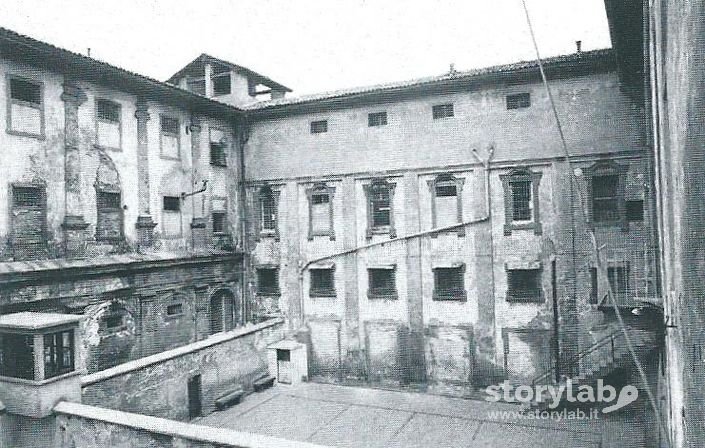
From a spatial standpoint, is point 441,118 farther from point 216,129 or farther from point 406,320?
point 216,129

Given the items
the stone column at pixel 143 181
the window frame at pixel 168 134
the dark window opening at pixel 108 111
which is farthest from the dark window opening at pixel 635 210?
the dark window opening at pixel 108 111

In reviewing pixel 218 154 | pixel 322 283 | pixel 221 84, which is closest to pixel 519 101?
pixel 322 283

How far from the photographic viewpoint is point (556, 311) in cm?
1739

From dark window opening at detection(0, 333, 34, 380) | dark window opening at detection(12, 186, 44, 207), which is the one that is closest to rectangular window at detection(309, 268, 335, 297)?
dark window opening at detection(12, 186, 44, 207)

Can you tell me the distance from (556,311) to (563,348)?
1.27 metres

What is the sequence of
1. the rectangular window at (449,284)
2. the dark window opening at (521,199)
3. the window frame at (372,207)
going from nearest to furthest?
the dark window opening at (521,199), the rectangular window at (449,284), the window frame at (372,207)

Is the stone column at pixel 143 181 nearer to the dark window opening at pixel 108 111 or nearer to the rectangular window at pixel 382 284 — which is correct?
the dark window opening at pixel 108 111

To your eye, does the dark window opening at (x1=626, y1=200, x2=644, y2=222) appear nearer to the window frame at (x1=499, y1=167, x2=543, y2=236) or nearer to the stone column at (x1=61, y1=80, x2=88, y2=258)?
the window frame at (x1=499, y1=167, x2=543, y2=236)

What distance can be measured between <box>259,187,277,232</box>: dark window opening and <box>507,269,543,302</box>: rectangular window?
10.1 m

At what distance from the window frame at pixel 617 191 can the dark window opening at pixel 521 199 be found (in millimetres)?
1970

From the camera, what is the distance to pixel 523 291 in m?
18.0

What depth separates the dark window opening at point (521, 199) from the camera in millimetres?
17906

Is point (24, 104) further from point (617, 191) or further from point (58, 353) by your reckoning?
point (617, 191)

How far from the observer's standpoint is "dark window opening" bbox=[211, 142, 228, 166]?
69.6 ft
